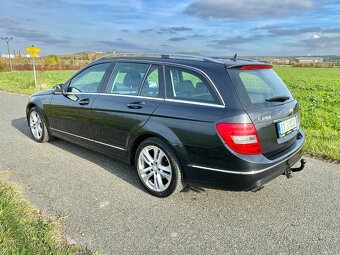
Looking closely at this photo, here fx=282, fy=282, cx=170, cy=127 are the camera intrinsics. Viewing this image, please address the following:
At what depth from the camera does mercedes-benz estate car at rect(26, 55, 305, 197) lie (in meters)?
2.80

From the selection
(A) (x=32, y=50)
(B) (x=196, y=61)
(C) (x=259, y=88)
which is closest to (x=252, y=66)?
(C) (x=259, y=88)

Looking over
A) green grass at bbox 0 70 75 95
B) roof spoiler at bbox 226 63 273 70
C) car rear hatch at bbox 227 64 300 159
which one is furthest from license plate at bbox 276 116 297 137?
green grass at bbox 0 70 75 95

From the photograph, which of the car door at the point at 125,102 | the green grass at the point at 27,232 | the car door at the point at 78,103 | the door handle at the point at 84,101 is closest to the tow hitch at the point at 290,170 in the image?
the car door at the point at 125,102

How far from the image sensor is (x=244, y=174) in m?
2.78

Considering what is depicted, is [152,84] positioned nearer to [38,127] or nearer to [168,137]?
[168,137]

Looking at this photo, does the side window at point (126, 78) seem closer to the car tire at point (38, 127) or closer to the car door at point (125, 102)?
the car door at point (125, 102)

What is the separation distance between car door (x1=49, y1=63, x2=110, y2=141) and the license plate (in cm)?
251

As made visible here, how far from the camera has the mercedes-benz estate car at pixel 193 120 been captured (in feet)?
9.19

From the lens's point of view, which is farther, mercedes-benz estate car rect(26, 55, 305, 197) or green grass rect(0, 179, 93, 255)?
mercedes-benz estate car rect(26, 55, 305, 197)

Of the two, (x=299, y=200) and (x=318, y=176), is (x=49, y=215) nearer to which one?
(x=299, y=200)

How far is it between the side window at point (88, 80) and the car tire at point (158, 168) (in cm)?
135

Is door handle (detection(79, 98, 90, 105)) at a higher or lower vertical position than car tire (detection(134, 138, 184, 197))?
higher

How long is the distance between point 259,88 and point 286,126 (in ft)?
1.74

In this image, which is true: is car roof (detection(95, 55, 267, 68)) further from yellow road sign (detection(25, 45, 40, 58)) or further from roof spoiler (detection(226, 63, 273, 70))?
yellow road sign (detection(25, 45, 40, 58))
